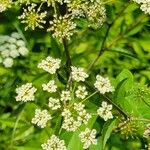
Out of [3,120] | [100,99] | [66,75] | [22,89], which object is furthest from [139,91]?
[3,120]

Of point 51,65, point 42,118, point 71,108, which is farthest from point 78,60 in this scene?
point 71,108

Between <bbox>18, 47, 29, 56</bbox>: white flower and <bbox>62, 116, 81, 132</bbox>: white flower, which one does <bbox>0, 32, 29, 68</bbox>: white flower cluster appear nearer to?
<bbox>18, 47, 29, 56</bbox>: white flower

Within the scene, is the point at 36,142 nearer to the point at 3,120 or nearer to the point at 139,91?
the point at 3,120

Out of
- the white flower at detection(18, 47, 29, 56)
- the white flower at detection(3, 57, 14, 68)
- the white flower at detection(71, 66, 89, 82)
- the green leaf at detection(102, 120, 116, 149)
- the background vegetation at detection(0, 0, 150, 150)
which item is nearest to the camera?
the green leaf at detection(102, 120, 116, 149)

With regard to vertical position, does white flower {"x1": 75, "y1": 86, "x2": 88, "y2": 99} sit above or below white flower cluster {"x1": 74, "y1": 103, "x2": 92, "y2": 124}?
above

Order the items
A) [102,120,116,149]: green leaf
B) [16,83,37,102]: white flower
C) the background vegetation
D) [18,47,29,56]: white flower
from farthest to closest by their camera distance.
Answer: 1. [18,47,29,56]: white flower
2. the background vegetation
3. [16,83,37,102]: white flower
4. [102,120,116,149]: green leaf

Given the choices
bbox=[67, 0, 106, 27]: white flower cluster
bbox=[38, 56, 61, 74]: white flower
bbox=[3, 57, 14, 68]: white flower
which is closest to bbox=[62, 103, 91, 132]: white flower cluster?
bbox=[38, 56, 61, 74]: white flower
